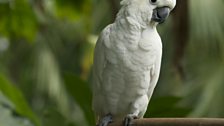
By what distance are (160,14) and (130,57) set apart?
0.14 m

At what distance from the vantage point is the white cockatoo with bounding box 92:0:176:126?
5.02ft

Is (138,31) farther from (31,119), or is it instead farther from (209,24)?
(209,24)

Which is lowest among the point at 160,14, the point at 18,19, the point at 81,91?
the point at 81,91

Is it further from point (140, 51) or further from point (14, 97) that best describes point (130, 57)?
point (14, 97)

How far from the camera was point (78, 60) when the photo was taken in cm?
684

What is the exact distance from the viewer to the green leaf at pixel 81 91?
1.95 meters

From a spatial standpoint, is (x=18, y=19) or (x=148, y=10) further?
(x=18, y=19)

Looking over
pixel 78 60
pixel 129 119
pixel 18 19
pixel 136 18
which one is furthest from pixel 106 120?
pixel 78 60

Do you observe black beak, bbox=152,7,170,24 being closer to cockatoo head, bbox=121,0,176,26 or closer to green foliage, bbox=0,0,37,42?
cockatoo head, bbox=121,0,176,26

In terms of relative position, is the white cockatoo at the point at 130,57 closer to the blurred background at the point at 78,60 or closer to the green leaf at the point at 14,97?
the blurred background at the point at 78,60

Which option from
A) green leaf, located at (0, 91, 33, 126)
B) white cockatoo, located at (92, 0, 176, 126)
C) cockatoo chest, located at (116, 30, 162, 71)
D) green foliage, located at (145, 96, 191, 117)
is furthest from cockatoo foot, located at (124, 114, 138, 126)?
green leaf, located at (0, 91, 33, 126)

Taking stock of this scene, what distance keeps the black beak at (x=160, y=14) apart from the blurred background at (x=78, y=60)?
0.40 m

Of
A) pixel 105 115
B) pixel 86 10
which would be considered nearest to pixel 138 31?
pixel 105 115

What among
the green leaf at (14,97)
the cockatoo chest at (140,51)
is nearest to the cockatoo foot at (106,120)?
the cockatoo chest at (140,51)
